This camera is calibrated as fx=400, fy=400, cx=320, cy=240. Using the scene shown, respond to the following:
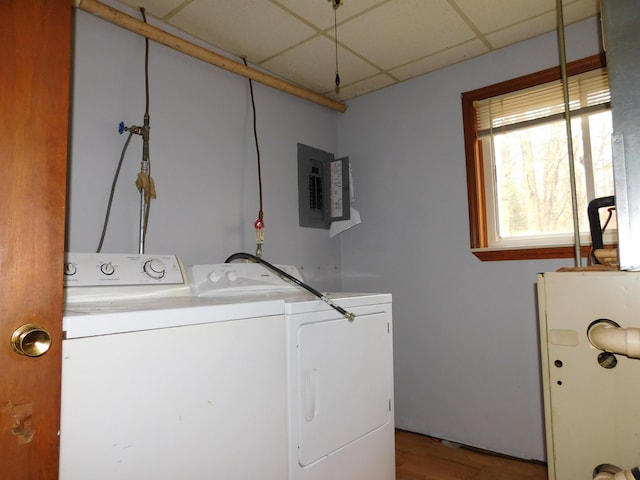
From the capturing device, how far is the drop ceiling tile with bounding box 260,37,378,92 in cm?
214

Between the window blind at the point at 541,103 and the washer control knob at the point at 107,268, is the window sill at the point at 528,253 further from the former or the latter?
the washer control knob at the point at 107,268

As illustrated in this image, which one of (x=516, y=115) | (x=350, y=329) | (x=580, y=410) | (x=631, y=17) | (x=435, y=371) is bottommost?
(x=435, y=371)

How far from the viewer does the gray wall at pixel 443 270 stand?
2.05 metres

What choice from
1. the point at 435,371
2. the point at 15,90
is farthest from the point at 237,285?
the point at 435,371

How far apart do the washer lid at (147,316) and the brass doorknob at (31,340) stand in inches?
5.8

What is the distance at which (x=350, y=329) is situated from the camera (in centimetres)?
142

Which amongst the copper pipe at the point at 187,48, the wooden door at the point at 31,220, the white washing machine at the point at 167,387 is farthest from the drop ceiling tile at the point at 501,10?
the wooden door at the point at 31,220

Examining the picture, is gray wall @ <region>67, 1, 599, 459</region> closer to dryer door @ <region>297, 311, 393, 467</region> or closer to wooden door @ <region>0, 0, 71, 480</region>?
dryer door @ <region>297, 311, 393, 467</region>

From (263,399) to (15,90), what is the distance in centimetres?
89

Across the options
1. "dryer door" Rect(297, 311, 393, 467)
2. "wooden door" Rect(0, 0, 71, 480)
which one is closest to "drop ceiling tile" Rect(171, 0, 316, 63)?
"wooden door" Rect(0, 0, 71, 480)

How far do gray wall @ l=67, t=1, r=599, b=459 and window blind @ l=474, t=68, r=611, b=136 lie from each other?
120mm

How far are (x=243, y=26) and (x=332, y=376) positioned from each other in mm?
1644

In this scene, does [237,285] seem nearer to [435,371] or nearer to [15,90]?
[15,90]

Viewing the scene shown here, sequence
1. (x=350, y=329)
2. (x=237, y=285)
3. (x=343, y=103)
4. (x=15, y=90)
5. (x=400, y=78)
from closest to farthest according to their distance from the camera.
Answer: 1. (x=15, y=90)
2. (x=350, y=329)
3. (x=237, y=285)
4. (x=400, y=78)
5. (x=343, y=103)
